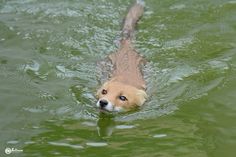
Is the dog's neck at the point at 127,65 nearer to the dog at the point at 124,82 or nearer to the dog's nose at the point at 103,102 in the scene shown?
the dog at the point at 124,82

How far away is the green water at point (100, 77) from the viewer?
5766mm

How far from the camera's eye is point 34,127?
6.07 m

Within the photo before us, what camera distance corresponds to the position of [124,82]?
6.92 meters

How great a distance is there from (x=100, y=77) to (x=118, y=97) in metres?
1.03

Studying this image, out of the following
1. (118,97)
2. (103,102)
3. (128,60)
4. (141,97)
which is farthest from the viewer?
(128,60)

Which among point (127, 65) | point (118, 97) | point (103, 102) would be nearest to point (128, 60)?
point (127, 65)

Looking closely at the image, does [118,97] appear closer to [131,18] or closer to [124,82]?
[124,82]

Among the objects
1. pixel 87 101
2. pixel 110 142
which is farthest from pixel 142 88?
pixel 110 142

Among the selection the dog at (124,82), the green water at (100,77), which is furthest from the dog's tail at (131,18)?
→ the green water at (100,77)

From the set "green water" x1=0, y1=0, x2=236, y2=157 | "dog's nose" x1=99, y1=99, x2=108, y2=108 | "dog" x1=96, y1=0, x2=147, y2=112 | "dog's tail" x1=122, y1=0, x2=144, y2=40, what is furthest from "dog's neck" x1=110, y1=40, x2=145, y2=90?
"dog's nose" x1=99, y1=99, x2=108, y2=108

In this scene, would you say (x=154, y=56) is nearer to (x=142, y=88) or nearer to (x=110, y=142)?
(x=142, y=88)

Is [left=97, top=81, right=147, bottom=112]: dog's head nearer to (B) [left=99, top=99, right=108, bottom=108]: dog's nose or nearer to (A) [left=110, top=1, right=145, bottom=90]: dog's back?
(B) [left=99, top=99, right=108, bottom=108]: dog's nose

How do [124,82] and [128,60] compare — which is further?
[128,60]

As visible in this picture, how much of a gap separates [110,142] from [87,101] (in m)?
1.08
